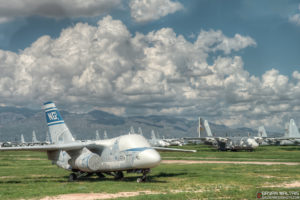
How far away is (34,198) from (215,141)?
243ft

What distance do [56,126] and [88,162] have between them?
6.75 metres

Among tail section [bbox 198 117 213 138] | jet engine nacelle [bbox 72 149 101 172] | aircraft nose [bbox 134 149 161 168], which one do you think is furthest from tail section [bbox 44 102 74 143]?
tail section [bbox 198 117 213 138]

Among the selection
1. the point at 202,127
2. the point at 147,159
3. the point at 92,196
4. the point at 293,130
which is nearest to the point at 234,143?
the point at 202,127

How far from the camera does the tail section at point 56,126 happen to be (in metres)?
30.9

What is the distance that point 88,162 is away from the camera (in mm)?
26047

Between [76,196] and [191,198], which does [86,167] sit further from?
[191,198]

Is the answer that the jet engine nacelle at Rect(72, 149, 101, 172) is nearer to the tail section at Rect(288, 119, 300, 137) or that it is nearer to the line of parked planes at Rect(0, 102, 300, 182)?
the line of parked planes at Rect(0, 102, 300, 182)

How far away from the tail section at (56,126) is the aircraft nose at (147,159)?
956cm

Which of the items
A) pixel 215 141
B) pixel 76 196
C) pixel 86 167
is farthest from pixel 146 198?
pixel 215 141

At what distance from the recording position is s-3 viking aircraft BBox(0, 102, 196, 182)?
936 inches

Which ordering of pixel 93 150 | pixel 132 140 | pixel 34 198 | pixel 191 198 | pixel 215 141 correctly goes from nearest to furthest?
pixel 191 198
pixel 34 198
pixel 132 140
pixel 93 150
pixel 215 141

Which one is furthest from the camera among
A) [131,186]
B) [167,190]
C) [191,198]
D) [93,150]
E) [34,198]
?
[93,150]

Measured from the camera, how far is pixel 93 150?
27406 millimetres

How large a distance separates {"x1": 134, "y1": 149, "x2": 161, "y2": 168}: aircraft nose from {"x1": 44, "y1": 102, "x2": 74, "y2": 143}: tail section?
376 inches
